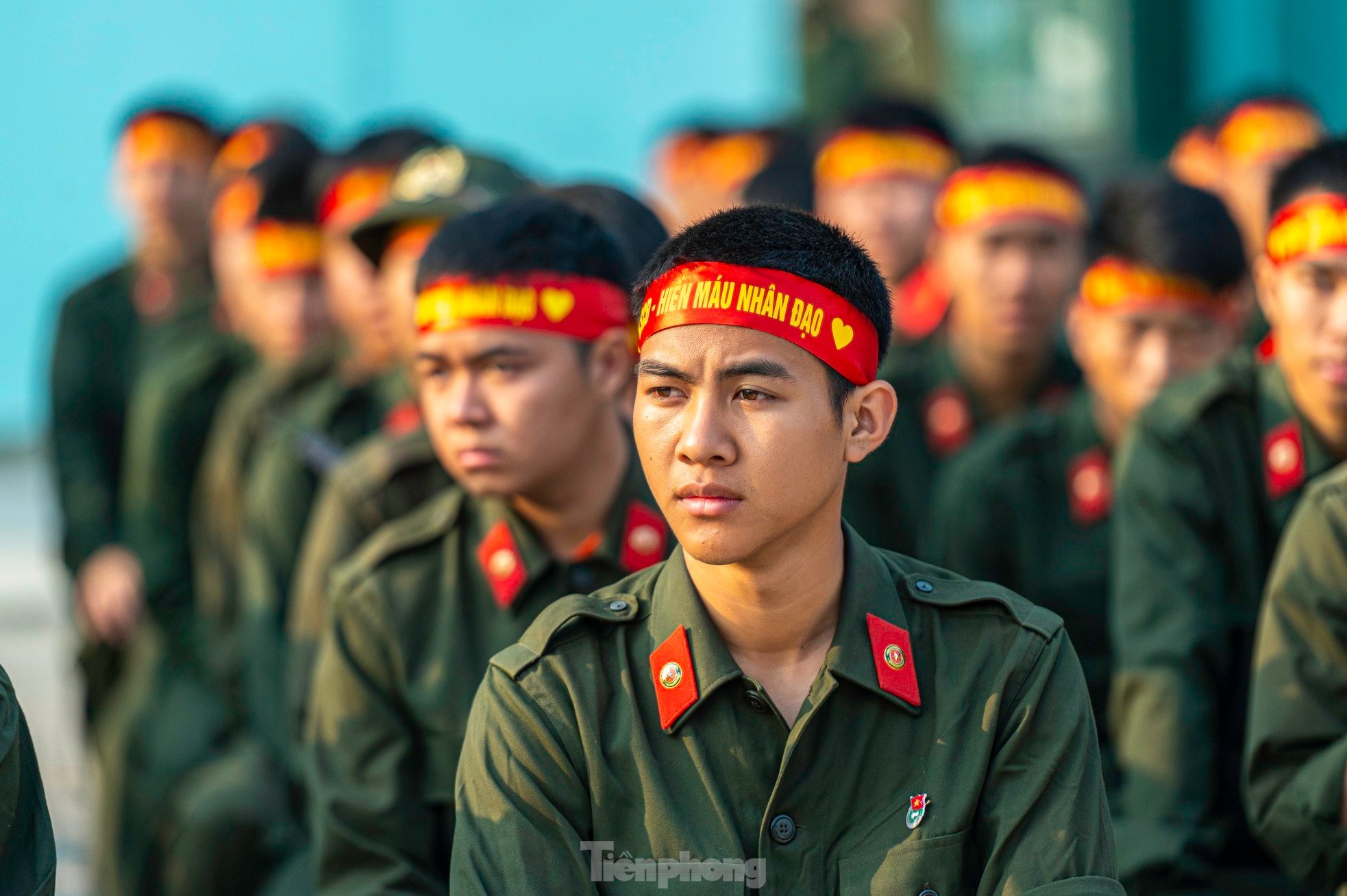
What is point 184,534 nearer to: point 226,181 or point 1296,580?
point 226,181

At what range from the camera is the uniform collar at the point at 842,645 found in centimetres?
273

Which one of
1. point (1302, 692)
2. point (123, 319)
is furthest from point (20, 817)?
point (123, 319)

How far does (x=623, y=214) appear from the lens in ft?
14.9

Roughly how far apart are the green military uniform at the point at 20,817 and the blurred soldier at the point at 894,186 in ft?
14.6

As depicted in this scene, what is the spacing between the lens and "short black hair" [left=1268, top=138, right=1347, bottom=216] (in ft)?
12.8

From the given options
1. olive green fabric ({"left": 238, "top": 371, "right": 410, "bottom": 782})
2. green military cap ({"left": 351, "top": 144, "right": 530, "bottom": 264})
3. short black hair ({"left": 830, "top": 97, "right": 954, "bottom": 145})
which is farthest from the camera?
short black hair ({"left": 830, "top": 97, "right": 954, "bottom": 145})

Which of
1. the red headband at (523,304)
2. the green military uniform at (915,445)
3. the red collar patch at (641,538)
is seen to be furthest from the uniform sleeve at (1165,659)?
the green military uniform at (915,445)

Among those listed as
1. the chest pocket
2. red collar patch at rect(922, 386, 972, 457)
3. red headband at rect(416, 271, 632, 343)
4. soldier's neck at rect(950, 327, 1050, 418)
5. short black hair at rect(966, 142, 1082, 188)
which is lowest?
Answer: the chest pocket

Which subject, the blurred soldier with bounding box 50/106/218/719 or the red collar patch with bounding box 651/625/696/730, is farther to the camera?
the blurred soldier with bounding box 50/106/218/719

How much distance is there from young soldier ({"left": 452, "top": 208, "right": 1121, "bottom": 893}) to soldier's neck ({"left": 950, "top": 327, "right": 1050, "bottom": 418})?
3009 mm

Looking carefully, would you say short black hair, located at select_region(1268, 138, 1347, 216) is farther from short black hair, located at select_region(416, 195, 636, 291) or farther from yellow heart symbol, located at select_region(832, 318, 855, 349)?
yellow heart symbol, located at select_region(832, 318, 855, 349)

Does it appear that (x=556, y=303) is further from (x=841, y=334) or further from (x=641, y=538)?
(x=841, y=334)

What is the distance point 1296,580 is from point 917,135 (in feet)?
13.2

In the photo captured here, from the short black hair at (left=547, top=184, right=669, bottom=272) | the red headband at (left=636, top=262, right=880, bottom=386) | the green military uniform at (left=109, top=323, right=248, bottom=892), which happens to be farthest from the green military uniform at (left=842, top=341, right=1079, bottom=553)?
the red headband at (left=636, top=262, right=880, bottom=386)
